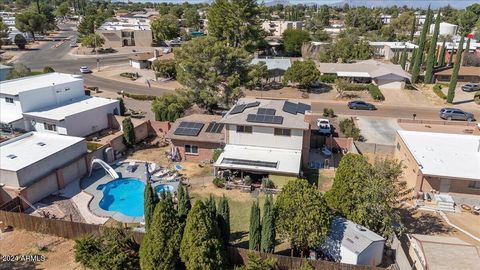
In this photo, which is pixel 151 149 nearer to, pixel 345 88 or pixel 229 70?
pixel 229 70

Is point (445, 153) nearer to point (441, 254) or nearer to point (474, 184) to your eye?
point (474, 184)

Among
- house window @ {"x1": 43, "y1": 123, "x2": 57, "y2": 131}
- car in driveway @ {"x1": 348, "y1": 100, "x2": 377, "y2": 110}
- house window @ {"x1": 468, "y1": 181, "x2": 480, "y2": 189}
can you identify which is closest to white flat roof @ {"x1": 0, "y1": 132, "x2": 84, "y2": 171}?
house window @ {"x1": 43, "y1": 123, "x2": 57, "y2": 131}

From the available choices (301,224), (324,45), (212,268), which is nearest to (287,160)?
(301,224)

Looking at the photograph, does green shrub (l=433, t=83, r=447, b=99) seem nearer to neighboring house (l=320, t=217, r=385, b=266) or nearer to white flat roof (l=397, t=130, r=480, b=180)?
white flat roof (l=397, t=130, r=480, b=180)

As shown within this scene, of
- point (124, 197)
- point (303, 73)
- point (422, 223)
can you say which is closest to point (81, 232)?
point (124, 197)

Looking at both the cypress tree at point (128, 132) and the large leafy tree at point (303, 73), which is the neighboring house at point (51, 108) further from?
the large leafy tree at point (303, 73)
